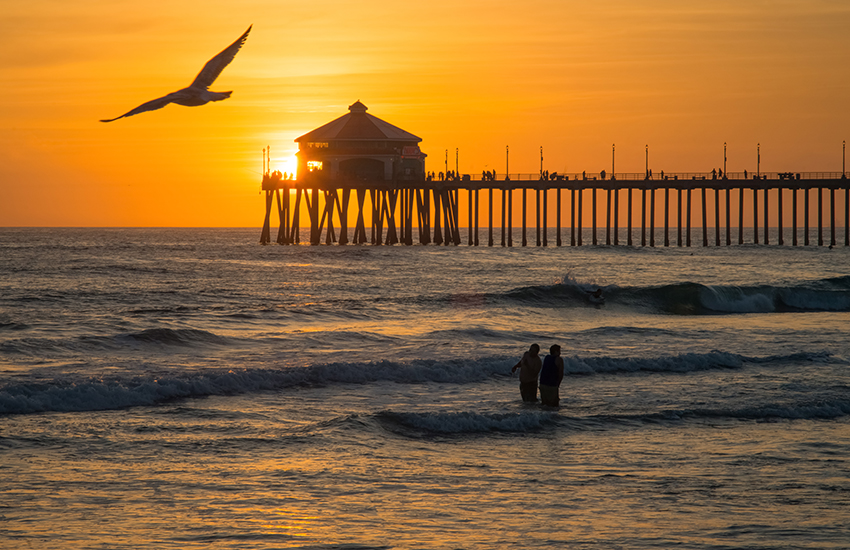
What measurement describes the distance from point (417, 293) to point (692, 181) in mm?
38835

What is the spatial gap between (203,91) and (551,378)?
25.5 ft

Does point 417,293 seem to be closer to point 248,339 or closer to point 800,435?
point 248,339

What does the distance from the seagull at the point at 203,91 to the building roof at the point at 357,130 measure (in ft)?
210

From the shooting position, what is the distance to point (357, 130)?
7494 cm

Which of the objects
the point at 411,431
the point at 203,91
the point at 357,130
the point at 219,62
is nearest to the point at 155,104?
the point at 203,91

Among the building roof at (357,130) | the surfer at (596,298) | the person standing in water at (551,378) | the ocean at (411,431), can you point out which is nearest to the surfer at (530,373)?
the person standing in water at (551,378)

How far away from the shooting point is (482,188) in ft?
235

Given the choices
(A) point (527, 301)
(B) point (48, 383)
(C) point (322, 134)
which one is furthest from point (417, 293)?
(C) point (322, 134)

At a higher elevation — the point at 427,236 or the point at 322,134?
the point at 322,134

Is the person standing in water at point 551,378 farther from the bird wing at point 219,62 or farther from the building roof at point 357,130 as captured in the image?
the building roof at point 357,130

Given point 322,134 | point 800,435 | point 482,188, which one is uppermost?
point 322,134

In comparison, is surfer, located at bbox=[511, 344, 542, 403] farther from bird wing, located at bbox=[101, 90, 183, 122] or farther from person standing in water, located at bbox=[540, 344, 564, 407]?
bird wing, located at bbox=[101, 90, 183, 122]

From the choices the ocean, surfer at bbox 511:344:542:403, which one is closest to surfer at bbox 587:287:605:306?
the ocean

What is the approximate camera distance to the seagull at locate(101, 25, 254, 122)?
9.18m
